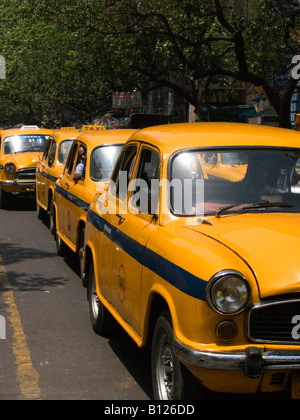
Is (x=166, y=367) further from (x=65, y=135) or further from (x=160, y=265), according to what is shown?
(x=65, y=135)

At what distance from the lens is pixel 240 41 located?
17625 mm

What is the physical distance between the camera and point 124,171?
6.23m

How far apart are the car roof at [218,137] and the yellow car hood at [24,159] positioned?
1103cm

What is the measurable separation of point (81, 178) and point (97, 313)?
10.0 feet

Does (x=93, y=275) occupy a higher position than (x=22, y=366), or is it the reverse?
(x=93, y=275)

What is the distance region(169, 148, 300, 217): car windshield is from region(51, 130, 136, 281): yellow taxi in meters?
3.38

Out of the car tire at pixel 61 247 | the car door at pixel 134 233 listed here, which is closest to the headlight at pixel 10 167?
the car tire at pixel 61 247

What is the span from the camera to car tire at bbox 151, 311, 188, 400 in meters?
4.17

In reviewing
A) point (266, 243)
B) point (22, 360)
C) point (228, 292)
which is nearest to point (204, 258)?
point (228, 292)

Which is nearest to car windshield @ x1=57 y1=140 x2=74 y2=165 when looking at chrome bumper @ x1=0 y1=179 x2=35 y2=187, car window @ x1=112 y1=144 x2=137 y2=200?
chrome bumper @ x1=0 y1=179 x2=35 y2=187

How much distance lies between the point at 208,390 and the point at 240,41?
14509 millimetres

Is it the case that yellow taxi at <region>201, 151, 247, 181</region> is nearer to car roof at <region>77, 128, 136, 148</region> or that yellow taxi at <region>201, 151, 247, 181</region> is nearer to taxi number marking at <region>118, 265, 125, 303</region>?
taxi number marking at <region>118, 265, 125, 303</region>
